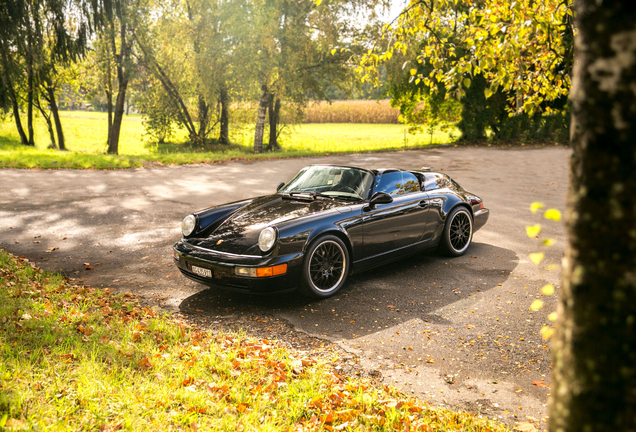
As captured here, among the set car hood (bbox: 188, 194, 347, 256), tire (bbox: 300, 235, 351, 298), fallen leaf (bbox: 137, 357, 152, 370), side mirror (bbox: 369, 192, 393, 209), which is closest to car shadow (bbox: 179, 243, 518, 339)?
tire (bbox: 300, 235, 351, 298)

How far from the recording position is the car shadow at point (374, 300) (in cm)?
502

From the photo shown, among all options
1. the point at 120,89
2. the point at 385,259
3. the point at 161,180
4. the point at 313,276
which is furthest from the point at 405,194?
the point at 120,89

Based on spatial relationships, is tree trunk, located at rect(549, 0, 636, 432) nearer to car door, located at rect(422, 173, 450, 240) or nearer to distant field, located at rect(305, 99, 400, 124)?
car door, located at rect(422, 173, 450, 240)

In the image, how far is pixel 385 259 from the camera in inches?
244

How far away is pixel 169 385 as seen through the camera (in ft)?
11.3

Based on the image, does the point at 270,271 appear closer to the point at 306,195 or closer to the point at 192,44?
the point at 306,195

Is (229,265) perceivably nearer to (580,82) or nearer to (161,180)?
(580,82)

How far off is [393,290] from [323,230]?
1.19m

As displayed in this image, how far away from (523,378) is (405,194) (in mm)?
3136

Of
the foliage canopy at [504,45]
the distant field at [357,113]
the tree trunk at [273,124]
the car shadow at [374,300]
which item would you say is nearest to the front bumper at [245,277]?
the car shadow at [374,300]

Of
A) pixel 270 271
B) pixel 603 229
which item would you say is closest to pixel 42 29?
pixel 270 271

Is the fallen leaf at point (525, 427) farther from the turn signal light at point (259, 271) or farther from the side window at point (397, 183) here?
the side window at point (397, 183)

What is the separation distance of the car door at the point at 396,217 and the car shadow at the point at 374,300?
45 cm

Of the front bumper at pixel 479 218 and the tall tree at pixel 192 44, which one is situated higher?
the tall tree at pixel 192 44
